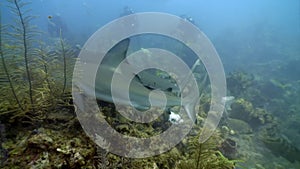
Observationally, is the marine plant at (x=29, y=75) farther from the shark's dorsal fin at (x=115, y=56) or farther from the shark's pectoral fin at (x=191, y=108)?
the shark's pectoral fin at (x=191, y=108)

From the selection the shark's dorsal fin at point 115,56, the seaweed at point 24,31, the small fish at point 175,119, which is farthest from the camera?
the small fish at point 175,119

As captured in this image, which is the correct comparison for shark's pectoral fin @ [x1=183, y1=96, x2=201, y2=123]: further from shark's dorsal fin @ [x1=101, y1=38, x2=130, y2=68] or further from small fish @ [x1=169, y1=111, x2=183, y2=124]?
small fish @ [x1=169, y1=111, x2=183, y2=124]

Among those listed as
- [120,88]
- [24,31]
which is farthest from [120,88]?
[24,31]

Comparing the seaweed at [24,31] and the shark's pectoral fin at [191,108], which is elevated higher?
the shark's pectoral fin at [191,108]

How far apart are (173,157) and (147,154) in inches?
24.3

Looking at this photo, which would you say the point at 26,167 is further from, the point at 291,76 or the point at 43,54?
the point at 291,76

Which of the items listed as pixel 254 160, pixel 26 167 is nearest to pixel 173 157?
pixel 26 167

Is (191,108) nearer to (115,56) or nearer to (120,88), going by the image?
(120,88)

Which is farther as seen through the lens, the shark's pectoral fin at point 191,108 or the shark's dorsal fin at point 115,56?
the shark's pectoral fin at point 191,108

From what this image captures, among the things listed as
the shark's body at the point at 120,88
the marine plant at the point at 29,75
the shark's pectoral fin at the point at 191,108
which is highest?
the shark's pectoral fin at the point at 191,108

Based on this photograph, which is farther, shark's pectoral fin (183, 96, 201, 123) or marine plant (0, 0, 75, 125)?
shark's pectoral fin (183, 96, 201, 123)

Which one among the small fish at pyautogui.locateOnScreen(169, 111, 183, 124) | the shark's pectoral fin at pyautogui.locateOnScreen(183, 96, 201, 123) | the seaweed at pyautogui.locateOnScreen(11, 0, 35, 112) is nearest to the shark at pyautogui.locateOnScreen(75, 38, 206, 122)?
the shark's pectoral fin at pyautogui.locateOnScreen(183, 96, 201, 123)

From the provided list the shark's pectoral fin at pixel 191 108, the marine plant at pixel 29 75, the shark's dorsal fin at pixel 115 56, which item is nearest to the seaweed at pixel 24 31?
the marine plant at pixel 29 75

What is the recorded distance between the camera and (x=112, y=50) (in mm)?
3096
